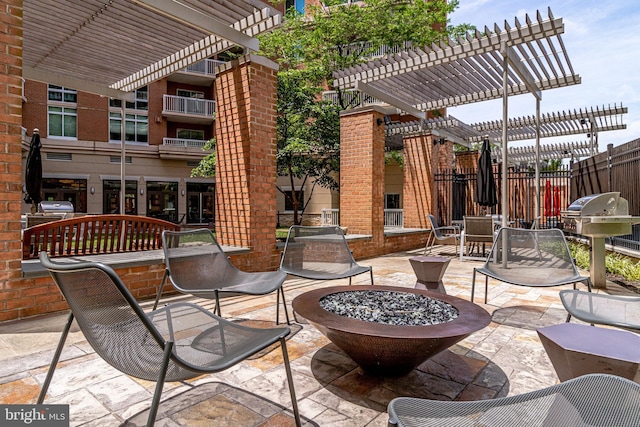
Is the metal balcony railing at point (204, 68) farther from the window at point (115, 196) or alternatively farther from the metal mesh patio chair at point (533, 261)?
the metal mesh patio chair at point (533, 261)

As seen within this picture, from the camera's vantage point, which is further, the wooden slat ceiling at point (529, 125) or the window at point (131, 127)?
the window at point (131, 127)

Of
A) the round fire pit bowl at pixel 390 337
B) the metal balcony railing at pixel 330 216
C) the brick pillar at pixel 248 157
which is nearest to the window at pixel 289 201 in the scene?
the metal balcony railing at pixel 330 216

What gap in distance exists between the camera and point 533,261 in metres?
3.87

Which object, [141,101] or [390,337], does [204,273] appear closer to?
[390,337]

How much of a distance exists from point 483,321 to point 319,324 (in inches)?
36.2

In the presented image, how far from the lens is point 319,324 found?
1939 millimetres

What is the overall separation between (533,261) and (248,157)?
364 centimetres

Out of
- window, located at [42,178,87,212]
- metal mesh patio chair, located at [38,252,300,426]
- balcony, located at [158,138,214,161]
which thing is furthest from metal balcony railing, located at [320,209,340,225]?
metal mesh patio chair, located at [38,252,300,426]

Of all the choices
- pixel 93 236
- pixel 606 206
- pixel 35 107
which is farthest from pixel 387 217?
pixel 35 107

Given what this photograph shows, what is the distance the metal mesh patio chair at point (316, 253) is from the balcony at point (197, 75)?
1816 cm

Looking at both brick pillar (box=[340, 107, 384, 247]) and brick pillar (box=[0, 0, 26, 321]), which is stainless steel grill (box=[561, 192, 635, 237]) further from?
brick pillar (box=[0, 0, 26, 321])

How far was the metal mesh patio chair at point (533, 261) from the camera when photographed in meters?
3.41

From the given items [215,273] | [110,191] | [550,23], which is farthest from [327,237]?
[110,191]

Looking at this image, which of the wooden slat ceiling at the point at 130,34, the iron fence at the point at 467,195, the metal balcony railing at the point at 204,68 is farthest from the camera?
the metal balcony railing at the point at 204,68
